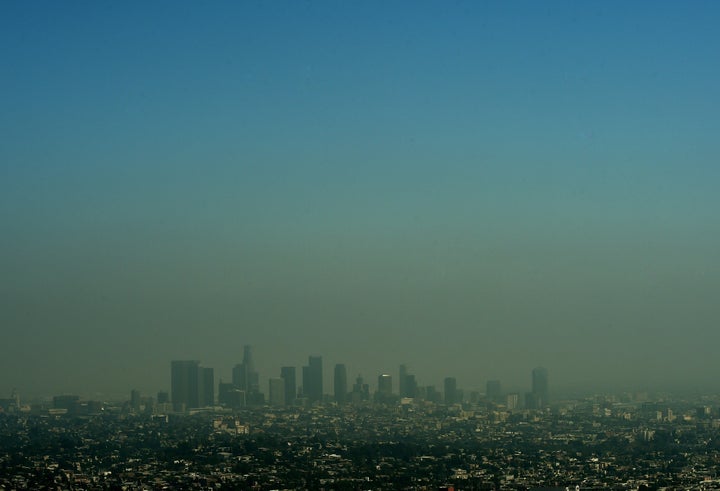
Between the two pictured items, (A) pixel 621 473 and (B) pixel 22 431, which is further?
(B) pixel 22 431

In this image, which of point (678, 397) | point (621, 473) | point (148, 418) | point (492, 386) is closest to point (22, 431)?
point (148, 418)

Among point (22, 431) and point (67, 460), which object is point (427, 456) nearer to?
point (67, 460)

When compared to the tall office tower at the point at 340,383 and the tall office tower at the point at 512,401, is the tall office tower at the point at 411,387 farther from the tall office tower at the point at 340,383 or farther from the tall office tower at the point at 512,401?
the tall office tower at the point at 512,401

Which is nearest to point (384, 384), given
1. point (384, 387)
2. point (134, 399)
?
point (384, 387)

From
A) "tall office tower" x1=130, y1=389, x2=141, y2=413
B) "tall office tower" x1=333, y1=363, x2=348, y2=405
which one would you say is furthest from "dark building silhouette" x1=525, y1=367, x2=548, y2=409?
"tall office tower" x1=130, y1=389, x2=141, y2=413

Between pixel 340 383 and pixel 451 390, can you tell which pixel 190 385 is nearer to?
pixel 340 383
